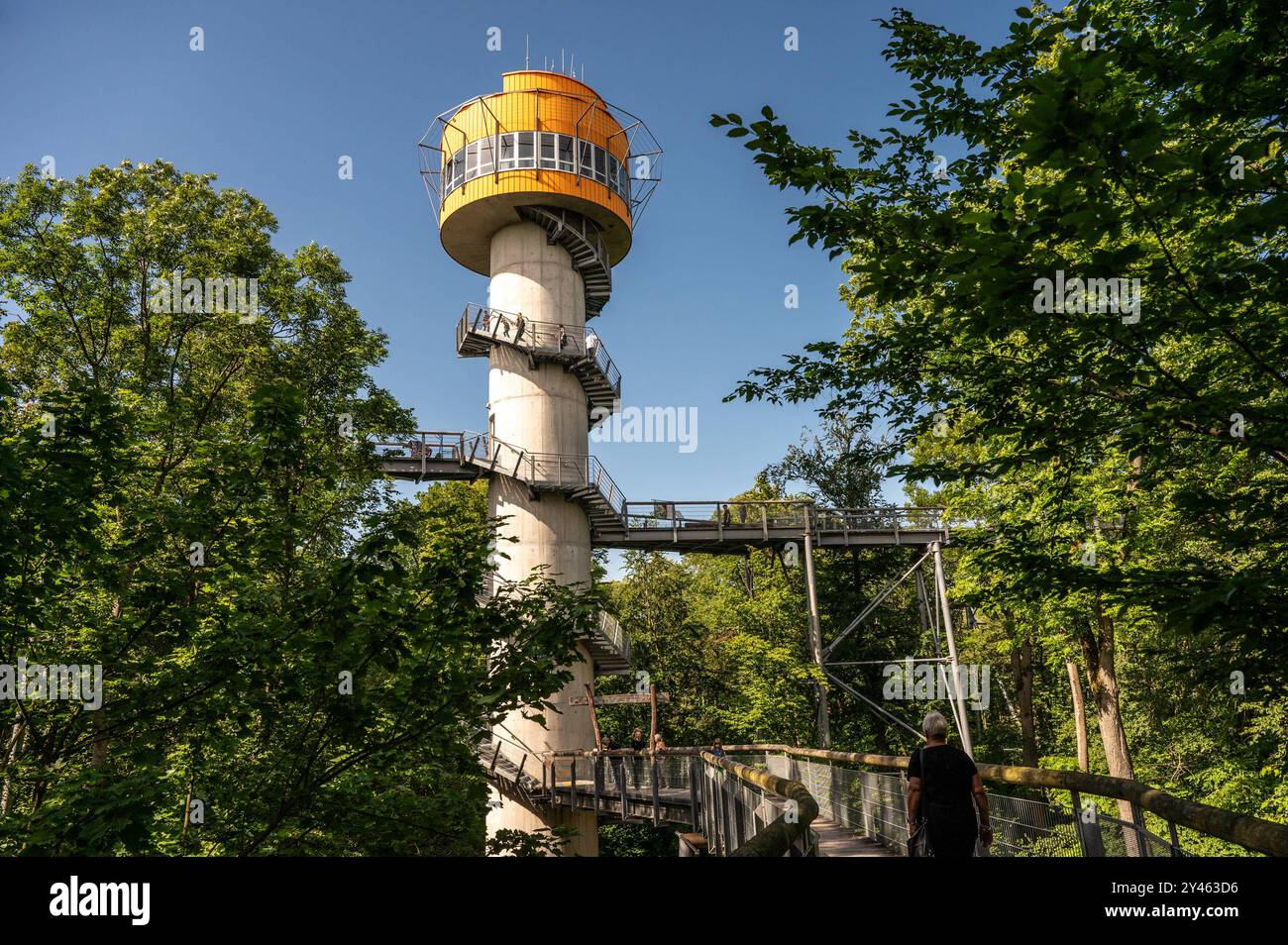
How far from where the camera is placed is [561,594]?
8164mm

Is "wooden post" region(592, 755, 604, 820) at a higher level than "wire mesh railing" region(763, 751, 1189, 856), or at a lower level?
lower

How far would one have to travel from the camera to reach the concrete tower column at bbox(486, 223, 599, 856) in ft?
78.5

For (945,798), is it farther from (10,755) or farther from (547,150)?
(547,150)

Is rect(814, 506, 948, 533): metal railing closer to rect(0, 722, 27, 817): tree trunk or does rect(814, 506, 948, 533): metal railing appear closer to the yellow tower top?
the yellow tower top

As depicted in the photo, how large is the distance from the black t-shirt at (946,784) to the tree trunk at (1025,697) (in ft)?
102

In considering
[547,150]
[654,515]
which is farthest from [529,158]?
[654,515]

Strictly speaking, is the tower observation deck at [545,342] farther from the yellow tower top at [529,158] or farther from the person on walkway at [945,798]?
the person on walkway at [945,798]

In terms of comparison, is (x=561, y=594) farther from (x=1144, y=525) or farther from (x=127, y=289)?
(x=127, y=289)

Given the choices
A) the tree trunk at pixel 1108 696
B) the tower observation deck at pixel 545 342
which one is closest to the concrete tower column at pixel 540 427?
the tower observation deck at pixel 545 342

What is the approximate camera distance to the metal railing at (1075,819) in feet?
12.6

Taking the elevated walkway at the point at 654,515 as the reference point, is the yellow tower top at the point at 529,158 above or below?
above

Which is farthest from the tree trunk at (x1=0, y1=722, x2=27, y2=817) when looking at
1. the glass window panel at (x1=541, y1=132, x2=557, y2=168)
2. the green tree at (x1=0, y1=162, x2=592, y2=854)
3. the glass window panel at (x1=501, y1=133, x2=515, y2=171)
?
the glass window panel at (x1=541, y1=132, x2=557, y2=168)

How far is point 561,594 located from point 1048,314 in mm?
4954
